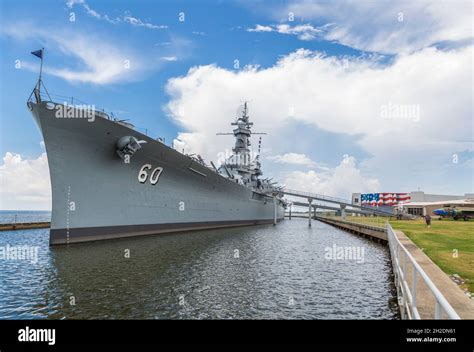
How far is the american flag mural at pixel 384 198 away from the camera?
4176 inches

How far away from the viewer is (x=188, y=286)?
1004 centimetres

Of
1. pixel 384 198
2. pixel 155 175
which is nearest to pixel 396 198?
pixel 384 198

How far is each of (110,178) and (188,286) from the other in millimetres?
12085

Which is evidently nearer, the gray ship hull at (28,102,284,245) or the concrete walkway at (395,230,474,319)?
the concrete walkway at (395,230,474,319)

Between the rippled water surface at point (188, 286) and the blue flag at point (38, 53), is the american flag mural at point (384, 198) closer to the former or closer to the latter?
the rippled water surface at point (188, 286)

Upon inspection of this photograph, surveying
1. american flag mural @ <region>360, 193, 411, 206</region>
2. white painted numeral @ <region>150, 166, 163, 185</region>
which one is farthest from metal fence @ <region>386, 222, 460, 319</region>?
american flag mural @ <region>360, 193, 411, 206</region>

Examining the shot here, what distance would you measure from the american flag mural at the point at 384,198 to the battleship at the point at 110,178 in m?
96.0

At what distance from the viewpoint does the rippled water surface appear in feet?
25.9

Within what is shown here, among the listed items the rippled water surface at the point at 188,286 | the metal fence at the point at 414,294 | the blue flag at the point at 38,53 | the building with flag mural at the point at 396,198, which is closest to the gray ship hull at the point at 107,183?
the blue flag at the point at 38,53

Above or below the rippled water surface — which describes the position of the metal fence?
above

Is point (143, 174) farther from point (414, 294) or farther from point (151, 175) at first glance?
point (414, 294)

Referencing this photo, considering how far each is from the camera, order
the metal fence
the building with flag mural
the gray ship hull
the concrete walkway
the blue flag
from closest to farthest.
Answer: the metal fence < the concrete walkway < the blue flag < the gray ship hull < the building with flag mural

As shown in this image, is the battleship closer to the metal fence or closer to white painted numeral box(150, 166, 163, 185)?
white painted numeral box(150, 166, 163, 185)
